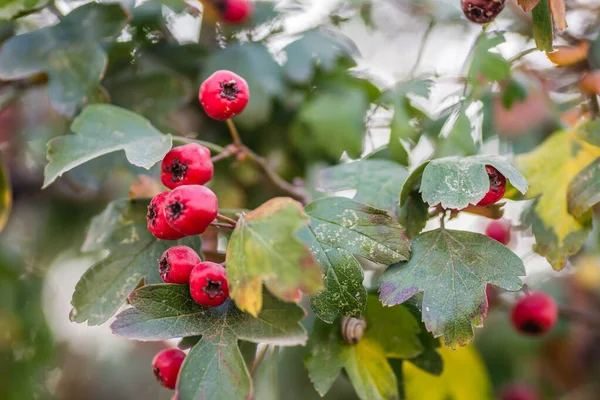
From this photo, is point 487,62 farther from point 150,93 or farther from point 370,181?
point 150,93

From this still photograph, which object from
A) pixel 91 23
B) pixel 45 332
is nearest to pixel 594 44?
pixel 91 23

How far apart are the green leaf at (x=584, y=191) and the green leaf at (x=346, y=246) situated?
0.31m

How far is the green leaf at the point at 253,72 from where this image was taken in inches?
48.6

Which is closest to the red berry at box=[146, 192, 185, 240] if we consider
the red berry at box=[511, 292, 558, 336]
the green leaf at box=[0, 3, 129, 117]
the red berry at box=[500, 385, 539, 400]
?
the green leaf at box=[0, 3, 129, 117]

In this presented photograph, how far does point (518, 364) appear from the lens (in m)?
1.87

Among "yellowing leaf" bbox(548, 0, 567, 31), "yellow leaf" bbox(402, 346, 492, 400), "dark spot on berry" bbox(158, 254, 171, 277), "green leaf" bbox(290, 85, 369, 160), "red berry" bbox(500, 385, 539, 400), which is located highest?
"yellowing leaf" bbox(548, 0, 567, 31)

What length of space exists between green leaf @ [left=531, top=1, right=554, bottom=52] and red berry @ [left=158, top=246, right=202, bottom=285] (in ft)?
1.87

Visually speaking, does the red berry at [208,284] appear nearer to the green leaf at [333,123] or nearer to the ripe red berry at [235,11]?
the green leaf at [333,123]

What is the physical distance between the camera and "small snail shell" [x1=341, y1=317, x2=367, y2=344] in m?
0.78

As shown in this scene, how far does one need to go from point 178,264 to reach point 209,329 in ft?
0.31

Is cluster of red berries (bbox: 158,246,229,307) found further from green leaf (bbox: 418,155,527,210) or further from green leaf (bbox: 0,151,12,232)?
green leaf (bbox: 0,151,12,232)

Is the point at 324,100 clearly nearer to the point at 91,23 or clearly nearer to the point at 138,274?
the point at 91,23

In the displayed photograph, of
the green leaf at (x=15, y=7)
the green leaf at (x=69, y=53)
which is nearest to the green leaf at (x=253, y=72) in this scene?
the green leaf at (x=69, y=53)

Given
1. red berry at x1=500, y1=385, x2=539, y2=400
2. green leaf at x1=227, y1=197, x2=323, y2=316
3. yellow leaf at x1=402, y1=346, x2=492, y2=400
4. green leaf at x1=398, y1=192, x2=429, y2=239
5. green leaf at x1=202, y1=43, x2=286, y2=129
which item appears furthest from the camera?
red berry at x1=500, y1=385, x2=539, y2=400
